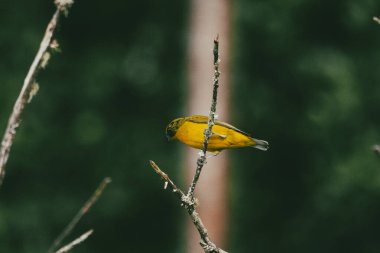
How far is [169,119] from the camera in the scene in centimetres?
1161

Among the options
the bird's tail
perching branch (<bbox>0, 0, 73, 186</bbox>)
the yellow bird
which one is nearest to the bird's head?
the yellow bird

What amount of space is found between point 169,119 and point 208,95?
11.5 ft

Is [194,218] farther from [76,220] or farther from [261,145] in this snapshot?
[261,145]

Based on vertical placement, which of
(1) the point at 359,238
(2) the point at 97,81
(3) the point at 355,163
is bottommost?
(1) the point at 359,238

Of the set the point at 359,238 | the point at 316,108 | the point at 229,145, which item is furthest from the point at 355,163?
the point at 229,145

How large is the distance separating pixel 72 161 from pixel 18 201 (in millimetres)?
1011

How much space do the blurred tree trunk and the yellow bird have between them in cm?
569

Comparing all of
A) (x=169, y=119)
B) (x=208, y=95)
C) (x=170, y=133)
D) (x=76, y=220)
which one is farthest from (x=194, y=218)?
(x=169, y=119)

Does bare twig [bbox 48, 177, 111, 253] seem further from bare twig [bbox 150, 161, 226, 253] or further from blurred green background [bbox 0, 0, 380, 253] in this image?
blurred green background [bbox 0, 0, 380, 253]

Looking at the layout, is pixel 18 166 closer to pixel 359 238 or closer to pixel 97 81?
pixel 97 81

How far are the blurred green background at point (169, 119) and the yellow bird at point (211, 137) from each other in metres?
8.30

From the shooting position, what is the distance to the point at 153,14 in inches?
478

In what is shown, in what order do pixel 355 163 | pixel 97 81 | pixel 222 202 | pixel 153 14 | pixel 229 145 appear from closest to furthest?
pixel 229 145
pixel 222 202
pixel 355 163
pixel 97 81
pixel 153 14

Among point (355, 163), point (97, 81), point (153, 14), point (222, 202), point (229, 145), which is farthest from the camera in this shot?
point (153, 14)
